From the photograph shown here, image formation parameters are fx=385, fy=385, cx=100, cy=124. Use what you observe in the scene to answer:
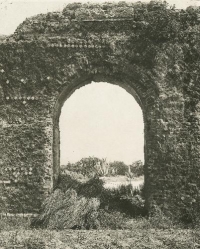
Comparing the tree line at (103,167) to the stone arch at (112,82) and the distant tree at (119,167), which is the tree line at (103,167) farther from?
the stone arch at (112,82)

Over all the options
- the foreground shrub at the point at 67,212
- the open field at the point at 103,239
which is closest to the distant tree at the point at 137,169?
the foreground shrub at the point at 67,212

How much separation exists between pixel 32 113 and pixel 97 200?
2393 mm

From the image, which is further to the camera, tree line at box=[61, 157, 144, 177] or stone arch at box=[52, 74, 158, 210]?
tree line at box=[61, 157, 144, 177]

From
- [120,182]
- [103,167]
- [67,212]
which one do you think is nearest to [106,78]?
[67,212]

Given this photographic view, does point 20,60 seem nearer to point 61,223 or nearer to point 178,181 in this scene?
point 61,223

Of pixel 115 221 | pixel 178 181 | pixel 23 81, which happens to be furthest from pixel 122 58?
pixel 115 221

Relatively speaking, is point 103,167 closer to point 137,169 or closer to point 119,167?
point 119,167

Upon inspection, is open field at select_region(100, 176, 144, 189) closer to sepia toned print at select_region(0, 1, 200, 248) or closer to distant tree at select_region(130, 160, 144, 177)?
distant tree at select_region(130, 160, 144, 177)

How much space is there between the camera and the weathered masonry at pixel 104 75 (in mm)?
8398

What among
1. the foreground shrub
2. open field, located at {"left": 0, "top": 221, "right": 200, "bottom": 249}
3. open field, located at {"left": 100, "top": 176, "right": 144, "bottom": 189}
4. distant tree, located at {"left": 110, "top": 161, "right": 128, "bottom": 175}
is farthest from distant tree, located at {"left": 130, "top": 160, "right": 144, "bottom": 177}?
open field, located at {"left": 0, "top": 221, "right": 200, "bottom": 249}

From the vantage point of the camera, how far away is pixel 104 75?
877 cm

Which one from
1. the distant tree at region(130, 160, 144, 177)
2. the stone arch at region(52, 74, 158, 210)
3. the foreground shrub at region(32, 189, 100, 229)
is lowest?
the foreground shrub at region(32, 189, 100, 229)

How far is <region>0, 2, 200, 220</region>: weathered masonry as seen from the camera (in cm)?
840

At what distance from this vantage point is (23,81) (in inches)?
339
